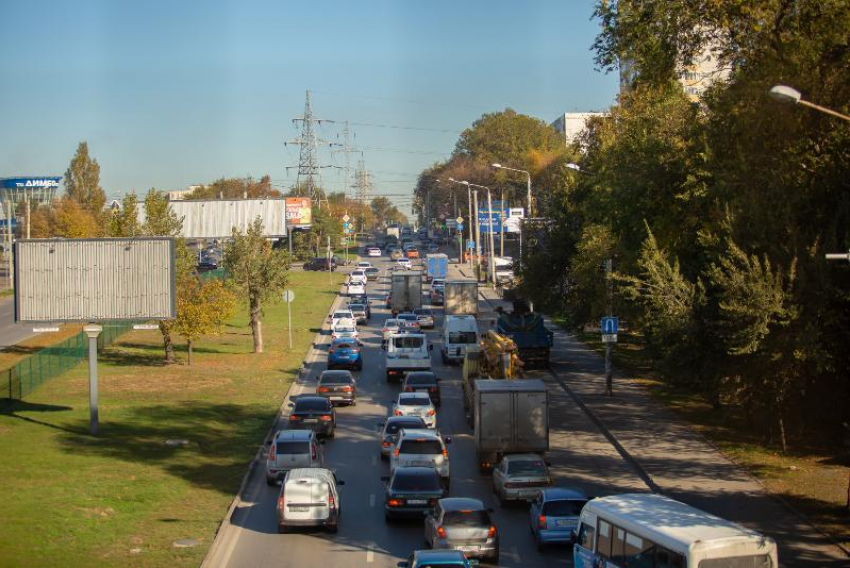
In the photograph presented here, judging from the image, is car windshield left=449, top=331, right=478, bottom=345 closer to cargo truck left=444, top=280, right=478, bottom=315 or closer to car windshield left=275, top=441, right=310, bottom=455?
cargo truck left=444, top=280, right=478, bottom=315

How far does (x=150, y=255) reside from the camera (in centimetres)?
3512

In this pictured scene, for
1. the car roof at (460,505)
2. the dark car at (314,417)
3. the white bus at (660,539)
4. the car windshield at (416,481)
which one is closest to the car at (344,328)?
the dark car at (314,417)

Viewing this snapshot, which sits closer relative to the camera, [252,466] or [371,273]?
[252,466]

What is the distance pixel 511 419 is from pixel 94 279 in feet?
52.8

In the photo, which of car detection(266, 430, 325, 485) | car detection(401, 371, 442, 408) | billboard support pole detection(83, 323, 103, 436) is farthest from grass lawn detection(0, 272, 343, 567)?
car detection(401, 371, 442, 408)

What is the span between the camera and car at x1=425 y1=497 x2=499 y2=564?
62.1 feet

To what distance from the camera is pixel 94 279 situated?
114 ft

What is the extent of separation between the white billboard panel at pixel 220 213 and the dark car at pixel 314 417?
82831mm

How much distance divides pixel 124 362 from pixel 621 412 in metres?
26.9

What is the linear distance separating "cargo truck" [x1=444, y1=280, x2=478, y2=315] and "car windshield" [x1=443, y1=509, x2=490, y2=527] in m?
43.3

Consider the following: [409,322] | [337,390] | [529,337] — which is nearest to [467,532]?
[337,390]

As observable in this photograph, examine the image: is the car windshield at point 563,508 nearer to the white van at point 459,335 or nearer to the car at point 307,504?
the car at point 307,504

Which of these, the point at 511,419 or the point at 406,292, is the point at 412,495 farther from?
the point at 406,292

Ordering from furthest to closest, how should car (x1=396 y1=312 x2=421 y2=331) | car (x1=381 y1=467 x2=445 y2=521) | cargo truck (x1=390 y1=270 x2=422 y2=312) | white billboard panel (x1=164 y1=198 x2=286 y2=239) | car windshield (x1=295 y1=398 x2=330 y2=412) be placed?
1. white billboard panel (x1=164 y1=198 x2=286 y2=239)
2. cargo truck (x1=390 y1=270 x2=422 y2=312)
3. car (x1=396 y1=312 x2=421 y2=331)
4. car windshield (x1=295 y1=398 x2=330 y2=412)
5. car (x1=381 y1=467 x2=445 y2=521)
